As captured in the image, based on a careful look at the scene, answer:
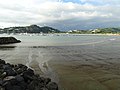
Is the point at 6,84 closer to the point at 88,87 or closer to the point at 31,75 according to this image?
the point at 31,75

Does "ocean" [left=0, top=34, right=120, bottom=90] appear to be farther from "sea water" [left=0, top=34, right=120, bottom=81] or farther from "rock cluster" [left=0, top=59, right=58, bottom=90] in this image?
"rock cluster" [left=0, top=59, right=58, bottom=90]

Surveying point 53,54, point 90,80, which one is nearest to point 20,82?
point 90,80

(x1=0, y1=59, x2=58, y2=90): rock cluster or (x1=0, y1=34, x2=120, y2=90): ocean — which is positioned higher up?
(x1=0, y1=59, x2=58, y2=90): rock cluster

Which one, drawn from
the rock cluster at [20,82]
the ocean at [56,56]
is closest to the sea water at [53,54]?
the ocean at [56,56]

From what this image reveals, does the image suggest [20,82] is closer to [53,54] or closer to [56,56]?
[56,56]

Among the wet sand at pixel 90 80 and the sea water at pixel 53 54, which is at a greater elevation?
the wet sand at pixel 90 80

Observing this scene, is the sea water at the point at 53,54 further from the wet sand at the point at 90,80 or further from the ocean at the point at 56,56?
the wet sand at the point at 90,80

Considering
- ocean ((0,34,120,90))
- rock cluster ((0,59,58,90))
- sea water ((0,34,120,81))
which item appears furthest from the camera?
sea water ((0,34,120,81))

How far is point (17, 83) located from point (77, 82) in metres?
6.30

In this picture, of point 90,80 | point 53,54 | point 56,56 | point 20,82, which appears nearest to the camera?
point 20,82

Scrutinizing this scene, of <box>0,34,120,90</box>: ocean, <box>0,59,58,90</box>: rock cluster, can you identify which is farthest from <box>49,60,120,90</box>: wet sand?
<box>0,59,58,90</box>: rock cluster

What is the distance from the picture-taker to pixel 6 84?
13.5 m

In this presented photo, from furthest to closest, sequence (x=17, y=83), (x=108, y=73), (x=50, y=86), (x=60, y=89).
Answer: (x=108, y=73) < (x=60, y=89) < (x=50, y=86) < (x=17, y=83)

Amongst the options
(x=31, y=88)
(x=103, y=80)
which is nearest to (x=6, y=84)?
(x=31, y=88)
